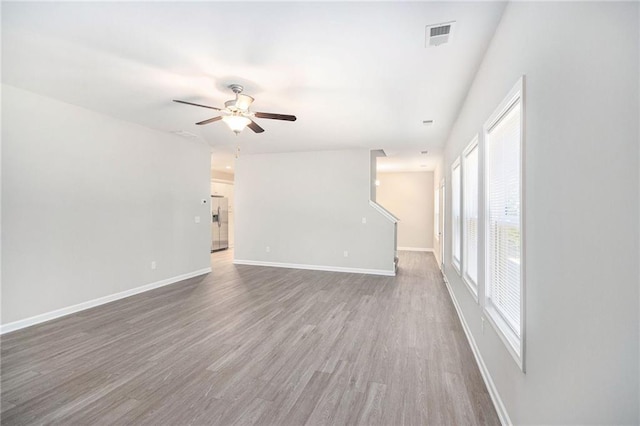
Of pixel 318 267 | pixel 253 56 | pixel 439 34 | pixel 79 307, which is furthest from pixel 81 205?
pixel 439 34

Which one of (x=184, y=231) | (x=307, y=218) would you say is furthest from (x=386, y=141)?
(x=184, y=231)

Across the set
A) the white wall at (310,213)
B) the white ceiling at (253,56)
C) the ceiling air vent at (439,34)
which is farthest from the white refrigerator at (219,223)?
the ceiling air vent at (439,34)

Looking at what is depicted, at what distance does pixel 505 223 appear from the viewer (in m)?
2.07

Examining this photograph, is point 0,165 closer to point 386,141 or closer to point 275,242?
point 275,242

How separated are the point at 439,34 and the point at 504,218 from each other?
147 cm

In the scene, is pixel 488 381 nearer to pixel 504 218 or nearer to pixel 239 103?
pixel 504 218

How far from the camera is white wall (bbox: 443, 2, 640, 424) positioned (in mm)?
826

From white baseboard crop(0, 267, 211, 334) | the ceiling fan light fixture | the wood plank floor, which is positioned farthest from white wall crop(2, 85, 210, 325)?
the ceiling fan light fixture

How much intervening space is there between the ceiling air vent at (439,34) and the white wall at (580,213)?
→ 1.76 feet

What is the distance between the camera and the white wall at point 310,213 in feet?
20.7

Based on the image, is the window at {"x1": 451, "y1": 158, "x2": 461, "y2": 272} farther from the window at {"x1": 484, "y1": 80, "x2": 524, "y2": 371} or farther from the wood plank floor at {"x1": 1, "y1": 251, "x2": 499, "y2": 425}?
the window at {"x1": 484, "y1": 80, "x2": 524, "y2": 371}

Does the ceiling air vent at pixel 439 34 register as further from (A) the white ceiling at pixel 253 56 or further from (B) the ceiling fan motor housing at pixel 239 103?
(B) the ceiling fan motor housing at pixel 239 103

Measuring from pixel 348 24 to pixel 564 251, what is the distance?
6.41ft

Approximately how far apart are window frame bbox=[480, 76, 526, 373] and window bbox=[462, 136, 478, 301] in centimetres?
68
